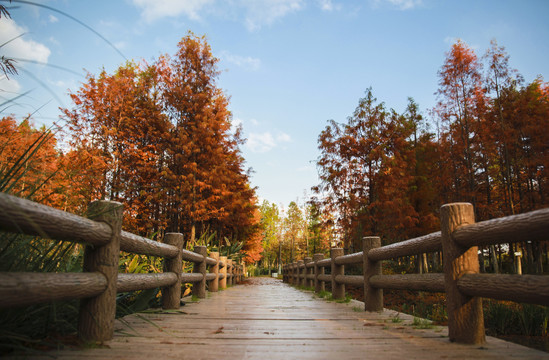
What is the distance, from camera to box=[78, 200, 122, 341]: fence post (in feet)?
7.02

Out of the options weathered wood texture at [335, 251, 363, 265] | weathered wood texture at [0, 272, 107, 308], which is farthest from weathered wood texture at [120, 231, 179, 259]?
weathered wood texture at [335, 251, 363, 265]

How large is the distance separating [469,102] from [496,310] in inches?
473

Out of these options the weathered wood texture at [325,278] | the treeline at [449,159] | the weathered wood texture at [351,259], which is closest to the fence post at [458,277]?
the weathered wood texture at [351,259]

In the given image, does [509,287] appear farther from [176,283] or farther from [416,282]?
[176,283]

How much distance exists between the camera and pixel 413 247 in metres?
3.06

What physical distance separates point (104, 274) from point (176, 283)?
1.88 m

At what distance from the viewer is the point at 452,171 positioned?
49.4 feet

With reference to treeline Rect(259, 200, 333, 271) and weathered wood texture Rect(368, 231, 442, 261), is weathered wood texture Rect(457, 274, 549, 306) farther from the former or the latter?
treeline Rect(259, 200, 333, 271)

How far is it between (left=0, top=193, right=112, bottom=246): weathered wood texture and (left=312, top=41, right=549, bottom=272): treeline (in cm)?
989

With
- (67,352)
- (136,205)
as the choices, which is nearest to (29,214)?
(67,352)

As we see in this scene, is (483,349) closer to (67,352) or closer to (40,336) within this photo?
(67,352)

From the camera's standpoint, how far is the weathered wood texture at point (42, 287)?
138 centimetres

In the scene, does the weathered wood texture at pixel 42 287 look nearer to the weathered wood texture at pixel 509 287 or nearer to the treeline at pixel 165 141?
the weathered wood texture at pixel 509 287

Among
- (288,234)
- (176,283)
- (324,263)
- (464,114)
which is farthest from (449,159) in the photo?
(288,234)
